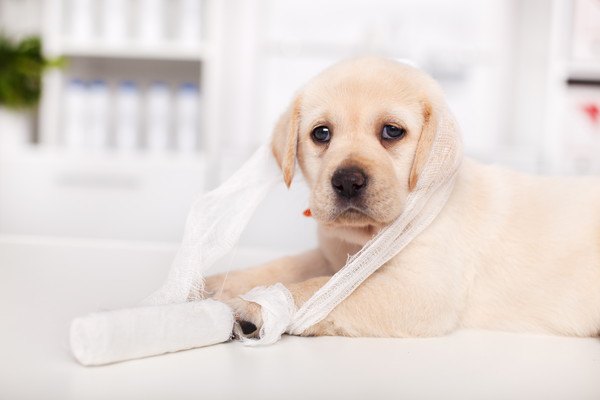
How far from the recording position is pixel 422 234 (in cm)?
98

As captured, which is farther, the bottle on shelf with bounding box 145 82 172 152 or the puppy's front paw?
the bottle on shelf with bounding box 145 82 172 152

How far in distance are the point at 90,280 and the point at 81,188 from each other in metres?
1.54

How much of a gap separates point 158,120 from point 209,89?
0.27 metres

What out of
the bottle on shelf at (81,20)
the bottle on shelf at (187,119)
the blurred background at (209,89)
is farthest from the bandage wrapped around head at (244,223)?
the bottle on shelf at (81,20)

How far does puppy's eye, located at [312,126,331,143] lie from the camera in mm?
1052

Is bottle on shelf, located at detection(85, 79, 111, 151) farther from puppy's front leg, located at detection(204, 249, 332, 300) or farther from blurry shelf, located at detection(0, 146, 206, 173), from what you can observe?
puppy's front leg, located at detection(204, 249, 332, 300)

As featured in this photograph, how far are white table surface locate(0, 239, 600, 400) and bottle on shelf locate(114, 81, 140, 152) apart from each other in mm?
1843

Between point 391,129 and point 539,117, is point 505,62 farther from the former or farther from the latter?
point 391,129

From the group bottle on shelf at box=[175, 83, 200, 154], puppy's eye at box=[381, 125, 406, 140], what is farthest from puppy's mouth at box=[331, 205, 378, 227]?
bottle on shelf at box=[175, 83, 200, 154]

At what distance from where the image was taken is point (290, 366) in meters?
0.72

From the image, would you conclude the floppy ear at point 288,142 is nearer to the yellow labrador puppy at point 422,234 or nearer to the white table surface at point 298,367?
the yellow labrador puppy at point 422,234

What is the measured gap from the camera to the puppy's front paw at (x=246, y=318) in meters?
0.86

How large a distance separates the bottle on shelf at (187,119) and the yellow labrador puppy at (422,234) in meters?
1.73

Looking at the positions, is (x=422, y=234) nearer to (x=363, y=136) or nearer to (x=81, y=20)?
(x=363, y=136)
